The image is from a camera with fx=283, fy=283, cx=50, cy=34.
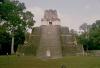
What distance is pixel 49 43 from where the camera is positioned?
152ft

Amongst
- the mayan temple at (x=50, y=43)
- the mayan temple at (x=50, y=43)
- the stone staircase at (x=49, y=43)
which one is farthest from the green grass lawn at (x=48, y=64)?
the mayan temple at (x=50, y=43)

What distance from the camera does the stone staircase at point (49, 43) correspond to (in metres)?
43.0

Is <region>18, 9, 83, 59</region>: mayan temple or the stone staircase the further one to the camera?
<region>18, 9, 83, 59</region>: mayan temple

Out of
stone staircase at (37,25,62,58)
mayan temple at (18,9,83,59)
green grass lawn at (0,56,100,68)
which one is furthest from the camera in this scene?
mayan temple at (18,9,83,59)

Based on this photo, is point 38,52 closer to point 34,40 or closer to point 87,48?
point 34,40

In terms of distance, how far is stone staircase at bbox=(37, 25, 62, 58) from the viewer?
141 ft

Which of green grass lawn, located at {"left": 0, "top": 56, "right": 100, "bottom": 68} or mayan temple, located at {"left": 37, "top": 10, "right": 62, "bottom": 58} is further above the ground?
mayan temple, located at {"left": 37, "top": 10, "right": 62, "bottom": 58}

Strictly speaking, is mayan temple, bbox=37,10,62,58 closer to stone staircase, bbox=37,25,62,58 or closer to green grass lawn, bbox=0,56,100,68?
stone staircase, bbox=37,25,62,58

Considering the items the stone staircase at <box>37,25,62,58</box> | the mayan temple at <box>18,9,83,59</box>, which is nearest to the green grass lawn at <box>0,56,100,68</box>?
the stone staircase at <box>37,25,62,58</box>

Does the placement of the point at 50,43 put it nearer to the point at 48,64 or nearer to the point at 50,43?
the point at 50,43

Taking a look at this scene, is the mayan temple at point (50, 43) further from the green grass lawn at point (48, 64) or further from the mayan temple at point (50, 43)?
the green grass lawn at point (48, 64)

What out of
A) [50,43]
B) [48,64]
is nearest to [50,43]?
[50,43]

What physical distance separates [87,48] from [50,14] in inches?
412

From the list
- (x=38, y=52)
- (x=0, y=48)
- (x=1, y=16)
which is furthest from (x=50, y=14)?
(x=1, y=16)
